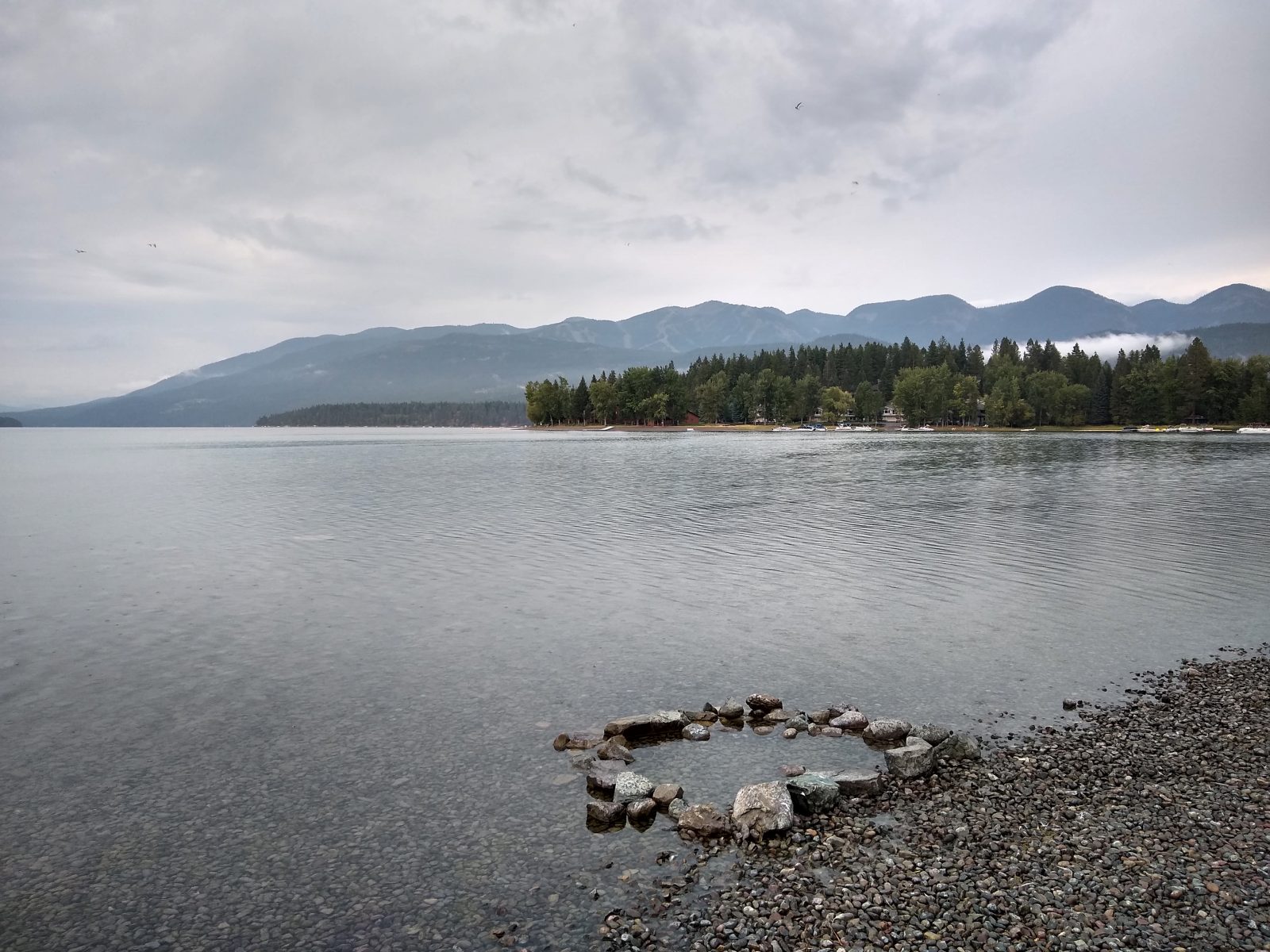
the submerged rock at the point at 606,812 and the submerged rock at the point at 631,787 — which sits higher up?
the submerged rock at the point at 631,787

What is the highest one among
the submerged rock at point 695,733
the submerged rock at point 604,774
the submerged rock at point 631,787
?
the submerged rock at point 631,787

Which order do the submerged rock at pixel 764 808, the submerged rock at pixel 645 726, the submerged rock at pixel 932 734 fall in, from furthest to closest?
the submerged rock at pixel 645 726 < the submerged rock at pixel 932 734 < the submerged rock at pixel 764 808

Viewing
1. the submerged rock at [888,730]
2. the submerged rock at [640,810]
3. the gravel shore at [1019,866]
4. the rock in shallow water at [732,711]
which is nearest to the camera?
the gravel shore at [1019,866]

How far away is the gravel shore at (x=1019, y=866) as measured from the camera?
10008 mm

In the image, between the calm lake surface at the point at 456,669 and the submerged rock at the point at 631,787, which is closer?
the calm lake surface at the point at 456,669

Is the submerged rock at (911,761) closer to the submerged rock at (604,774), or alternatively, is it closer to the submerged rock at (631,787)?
the submerged rock at (631,787)

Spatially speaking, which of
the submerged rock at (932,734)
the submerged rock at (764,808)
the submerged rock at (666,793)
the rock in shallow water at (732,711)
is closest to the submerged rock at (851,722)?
the submerged rock at (932,734)

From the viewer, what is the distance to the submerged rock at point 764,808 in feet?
42.3

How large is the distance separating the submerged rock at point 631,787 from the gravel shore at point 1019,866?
1.83m

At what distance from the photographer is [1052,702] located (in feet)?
62.0

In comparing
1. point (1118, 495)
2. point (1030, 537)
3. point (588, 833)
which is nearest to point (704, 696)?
point (588, 833)

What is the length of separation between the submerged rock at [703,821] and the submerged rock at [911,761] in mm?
4004

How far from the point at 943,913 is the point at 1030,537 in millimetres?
38620

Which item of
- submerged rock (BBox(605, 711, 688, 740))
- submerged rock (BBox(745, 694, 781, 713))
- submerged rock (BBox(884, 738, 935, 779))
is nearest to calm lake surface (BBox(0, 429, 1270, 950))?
submerged rock (BBox(605, 711, 688, 740))
